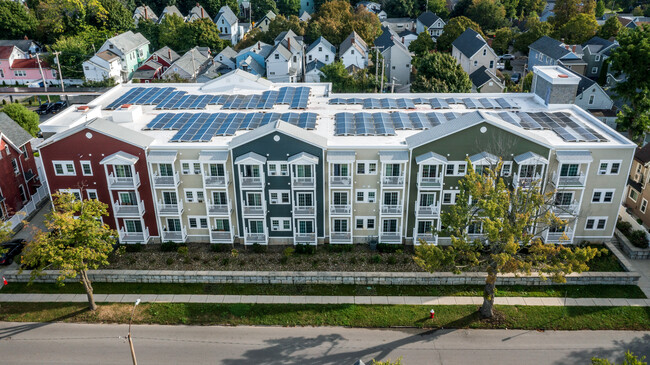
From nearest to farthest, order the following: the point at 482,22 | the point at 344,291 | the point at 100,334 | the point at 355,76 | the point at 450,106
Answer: the point at 100,334 < the point at 344,291 < the point at 450,106 < the point at 355,76 < the point at 482,22

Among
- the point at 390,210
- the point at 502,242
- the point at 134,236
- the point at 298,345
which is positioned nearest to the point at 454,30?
the point at 390,210

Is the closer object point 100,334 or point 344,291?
point 100,334

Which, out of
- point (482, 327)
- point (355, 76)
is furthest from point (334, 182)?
point (355, 76)

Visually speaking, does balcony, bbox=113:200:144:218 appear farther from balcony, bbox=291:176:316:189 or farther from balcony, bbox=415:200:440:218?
balcony, bbox=415:200:440:218

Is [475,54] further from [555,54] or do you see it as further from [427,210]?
[427,210]

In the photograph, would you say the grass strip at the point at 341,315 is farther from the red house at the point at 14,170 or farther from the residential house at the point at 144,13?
the residential house at the point at 144,13

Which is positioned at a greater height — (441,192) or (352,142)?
(352,142)

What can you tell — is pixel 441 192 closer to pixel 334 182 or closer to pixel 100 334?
pixel 334 182
